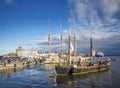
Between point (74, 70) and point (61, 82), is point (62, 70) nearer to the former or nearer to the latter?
point (74, 70)

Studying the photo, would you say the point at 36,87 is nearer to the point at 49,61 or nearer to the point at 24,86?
the point at 24,86

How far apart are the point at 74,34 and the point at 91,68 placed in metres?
18.7

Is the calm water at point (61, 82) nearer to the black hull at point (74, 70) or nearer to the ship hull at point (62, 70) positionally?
the ship hull at point (62, 70)

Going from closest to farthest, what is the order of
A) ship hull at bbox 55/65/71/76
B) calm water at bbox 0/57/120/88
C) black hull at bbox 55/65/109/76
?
calm water at bbox 0/57/120/88, ship hull at bbox 55/65/71/76, black hull at bbox 55/65/109/76

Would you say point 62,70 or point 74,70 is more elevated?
point 62,70

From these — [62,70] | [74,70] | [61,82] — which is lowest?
[61,82]

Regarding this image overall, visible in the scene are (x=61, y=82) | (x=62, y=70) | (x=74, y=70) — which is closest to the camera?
(x=61, y=82)

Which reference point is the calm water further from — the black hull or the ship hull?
the black hull

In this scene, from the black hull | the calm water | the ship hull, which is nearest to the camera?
the calm water

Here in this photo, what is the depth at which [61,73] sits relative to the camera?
7519cm

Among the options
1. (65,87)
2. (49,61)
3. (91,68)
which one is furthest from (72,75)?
(49,61)

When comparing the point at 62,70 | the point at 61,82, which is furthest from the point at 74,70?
the point at 61,82

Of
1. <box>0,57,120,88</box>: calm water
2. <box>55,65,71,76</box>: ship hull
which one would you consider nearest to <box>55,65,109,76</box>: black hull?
<box>55,65,71,76</box>: ship hull

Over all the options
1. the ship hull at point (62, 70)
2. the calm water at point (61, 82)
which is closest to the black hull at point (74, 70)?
the ship hull at point (62, 70)
